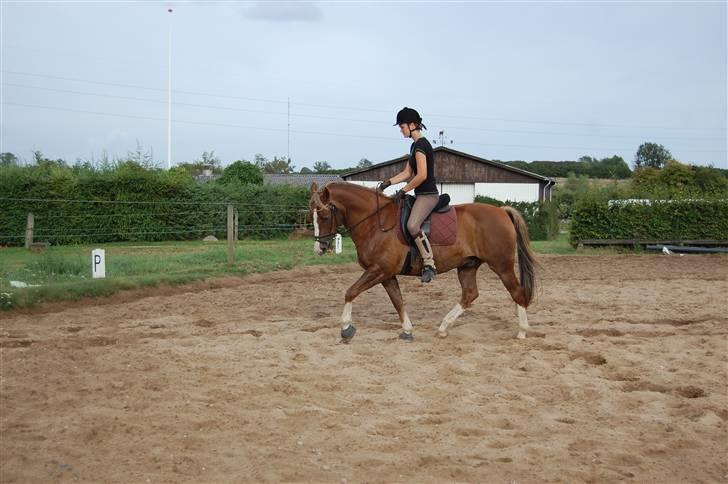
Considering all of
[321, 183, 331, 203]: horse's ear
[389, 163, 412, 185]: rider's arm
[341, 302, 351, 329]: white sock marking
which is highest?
[389, 163, 412, 185]: rider's arm

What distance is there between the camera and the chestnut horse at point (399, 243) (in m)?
8.91

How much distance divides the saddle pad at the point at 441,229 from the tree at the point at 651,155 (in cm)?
8278

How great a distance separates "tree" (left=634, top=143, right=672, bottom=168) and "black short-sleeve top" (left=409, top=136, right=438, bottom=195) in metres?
83.0

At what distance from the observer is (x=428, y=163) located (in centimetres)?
891

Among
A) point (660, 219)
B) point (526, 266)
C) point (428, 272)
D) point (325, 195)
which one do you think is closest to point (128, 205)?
point (325, 195)

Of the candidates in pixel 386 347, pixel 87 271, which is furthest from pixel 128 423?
pixel 87 271

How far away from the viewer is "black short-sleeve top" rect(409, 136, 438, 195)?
883cm

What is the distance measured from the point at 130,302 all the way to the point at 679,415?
8.96m

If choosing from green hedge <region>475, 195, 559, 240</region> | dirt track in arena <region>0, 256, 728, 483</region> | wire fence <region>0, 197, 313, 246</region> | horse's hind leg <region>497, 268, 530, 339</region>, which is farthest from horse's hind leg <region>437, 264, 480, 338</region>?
green hedge <region>475, 195, 559, 240</region>

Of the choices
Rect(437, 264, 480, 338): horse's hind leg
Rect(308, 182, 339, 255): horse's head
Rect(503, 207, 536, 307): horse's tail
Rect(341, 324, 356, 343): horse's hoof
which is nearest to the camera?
Rect(341, 324, 356, 343): horse's hoof

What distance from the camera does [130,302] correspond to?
11500 millimetres

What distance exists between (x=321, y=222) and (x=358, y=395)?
326cm

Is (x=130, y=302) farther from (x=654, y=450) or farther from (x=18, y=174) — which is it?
(x=18, y=174)

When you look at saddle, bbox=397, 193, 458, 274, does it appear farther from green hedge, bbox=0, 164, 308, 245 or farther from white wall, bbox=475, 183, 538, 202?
white wall, bbox=475, 183, 538, 202
